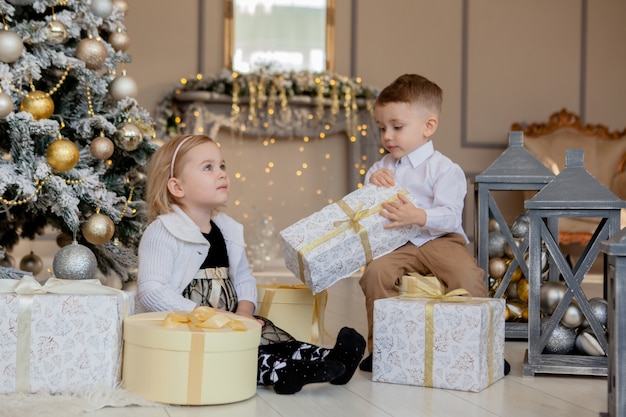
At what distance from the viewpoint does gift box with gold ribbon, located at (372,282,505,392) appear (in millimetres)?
2020

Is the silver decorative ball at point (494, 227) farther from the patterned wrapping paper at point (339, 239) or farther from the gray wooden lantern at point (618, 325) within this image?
the gray wooden lantern at point (618, 325)

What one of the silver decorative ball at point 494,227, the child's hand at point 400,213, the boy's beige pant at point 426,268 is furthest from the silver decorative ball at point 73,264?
the silver decorative ball at point 494,227

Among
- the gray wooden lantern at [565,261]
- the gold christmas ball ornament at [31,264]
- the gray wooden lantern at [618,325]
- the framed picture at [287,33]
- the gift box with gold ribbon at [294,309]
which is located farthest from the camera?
the framed picture at [287,33]

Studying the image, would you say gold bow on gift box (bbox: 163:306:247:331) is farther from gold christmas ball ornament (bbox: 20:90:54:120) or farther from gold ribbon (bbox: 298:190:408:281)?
gold christmas ball ornament (bbox: 20:90:54:120)

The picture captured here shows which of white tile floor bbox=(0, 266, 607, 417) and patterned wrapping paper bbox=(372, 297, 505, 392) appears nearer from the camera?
white tile floor bbox=(0, 266, 607, 417)

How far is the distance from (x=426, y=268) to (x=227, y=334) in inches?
37.3

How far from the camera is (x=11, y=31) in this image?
8.88ft

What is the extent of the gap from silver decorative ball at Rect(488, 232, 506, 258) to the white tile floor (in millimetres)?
787

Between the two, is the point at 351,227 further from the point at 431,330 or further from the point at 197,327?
the point at 197,327

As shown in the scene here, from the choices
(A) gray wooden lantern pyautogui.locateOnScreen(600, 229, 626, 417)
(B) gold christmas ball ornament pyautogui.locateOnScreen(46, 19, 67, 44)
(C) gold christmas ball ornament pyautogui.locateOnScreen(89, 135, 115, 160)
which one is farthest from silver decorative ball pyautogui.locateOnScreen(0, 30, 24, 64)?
(A) gray wooden lantern pyautogui.locateOnScreen(600, 229, 626, 417)

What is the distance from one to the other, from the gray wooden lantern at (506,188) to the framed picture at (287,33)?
3.60 m

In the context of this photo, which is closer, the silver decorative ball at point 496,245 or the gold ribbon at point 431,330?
the gold ribbon at point 431,330

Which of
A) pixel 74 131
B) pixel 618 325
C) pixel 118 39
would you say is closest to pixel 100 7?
pixel 118 39

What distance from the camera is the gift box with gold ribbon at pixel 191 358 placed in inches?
70.6
